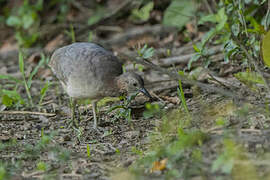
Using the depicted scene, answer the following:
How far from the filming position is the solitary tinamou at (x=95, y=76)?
505cm

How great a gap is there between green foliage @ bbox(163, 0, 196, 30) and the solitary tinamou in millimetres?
2472

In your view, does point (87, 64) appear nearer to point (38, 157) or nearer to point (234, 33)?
point (38, 157)

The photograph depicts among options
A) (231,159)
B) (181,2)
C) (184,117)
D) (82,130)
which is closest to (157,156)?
(231,159)

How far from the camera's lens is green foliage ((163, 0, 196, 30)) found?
744cm

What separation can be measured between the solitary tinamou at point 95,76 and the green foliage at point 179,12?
97.3 inches

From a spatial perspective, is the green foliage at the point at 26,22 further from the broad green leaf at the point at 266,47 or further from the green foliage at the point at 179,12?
the broad green leaf at the point at 266,47

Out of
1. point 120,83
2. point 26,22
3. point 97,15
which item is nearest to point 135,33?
point 97,15

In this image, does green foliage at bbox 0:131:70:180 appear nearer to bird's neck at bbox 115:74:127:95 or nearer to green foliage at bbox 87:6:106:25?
bird's neck at bbox 115:74:127:95

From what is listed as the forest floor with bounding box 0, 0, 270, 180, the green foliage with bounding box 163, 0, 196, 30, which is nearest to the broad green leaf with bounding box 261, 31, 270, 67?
the forest floor with bounding box 0, 0, 270, 180

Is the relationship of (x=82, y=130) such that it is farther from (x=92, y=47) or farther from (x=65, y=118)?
(x=92, y=47)

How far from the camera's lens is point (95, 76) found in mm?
5059

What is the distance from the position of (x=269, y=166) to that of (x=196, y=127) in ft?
3.44

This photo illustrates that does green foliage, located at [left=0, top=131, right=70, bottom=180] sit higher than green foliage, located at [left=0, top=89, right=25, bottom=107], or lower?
lower

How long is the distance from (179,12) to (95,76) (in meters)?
2.94
